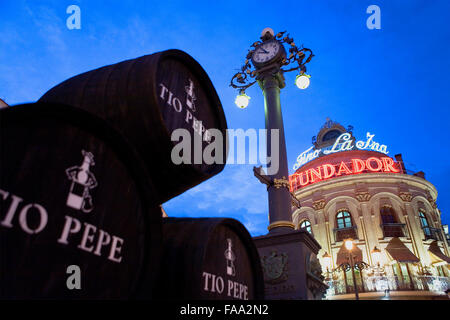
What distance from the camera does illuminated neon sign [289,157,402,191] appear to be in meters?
24.6

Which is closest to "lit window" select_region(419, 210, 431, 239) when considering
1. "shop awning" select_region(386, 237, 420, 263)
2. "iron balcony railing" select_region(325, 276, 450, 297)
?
"shop awning" select_region(386, 237, 420, 263)

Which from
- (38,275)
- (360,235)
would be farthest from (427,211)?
(38,275)

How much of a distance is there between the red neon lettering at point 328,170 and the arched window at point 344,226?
2.88m

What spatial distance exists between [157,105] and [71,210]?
2.99 feet

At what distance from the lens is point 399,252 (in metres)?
20.7

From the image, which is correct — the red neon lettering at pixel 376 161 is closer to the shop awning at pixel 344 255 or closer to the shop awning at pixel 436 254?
the shop awning at pixel 436 254

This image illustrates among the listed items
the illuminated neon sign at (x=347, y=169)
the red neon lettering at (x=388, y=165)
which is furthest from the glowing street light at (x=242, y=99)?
the red neon lettering at (x=388, y=165)

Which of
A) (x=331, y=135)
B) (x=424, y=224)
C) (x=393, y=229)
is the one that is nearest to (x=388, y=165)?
(x=424, y=224)

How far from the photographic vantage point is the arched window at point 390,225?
21859 millimetres

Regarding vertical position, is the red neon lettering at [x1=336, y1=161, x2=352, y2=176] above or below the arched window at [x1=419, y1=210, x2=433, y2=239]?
above

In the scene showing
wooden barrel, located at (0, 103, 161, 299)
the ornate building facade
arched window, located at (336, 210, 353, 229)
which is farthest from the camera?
arched window, located at (336, 210, 353, 229)

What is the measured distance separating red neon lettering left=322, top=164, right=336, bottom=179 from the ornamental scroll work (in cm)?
2023

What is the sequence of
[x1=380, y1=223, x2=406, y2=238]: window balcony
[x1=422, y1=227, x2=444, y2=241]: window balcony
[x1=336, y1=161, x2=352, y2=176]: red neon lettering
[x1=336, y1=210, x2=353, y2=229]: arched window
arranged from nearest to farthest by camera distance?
[x1=380, y1=223, x2=406, y2=238]: window balcony
[x1=422, y1=227, x2=444, y2=241]: window balcony
[x1=336, y1=210, x2=353, y2=229]: arched window
[x1=336, y1=161, x2=352, y2=176]: red neon lettering

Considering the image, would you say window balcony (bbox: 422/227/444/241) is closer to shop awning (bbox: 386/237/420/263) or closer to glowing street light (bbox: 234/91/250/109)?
shop awning (bbox: 386/237/420/263)
